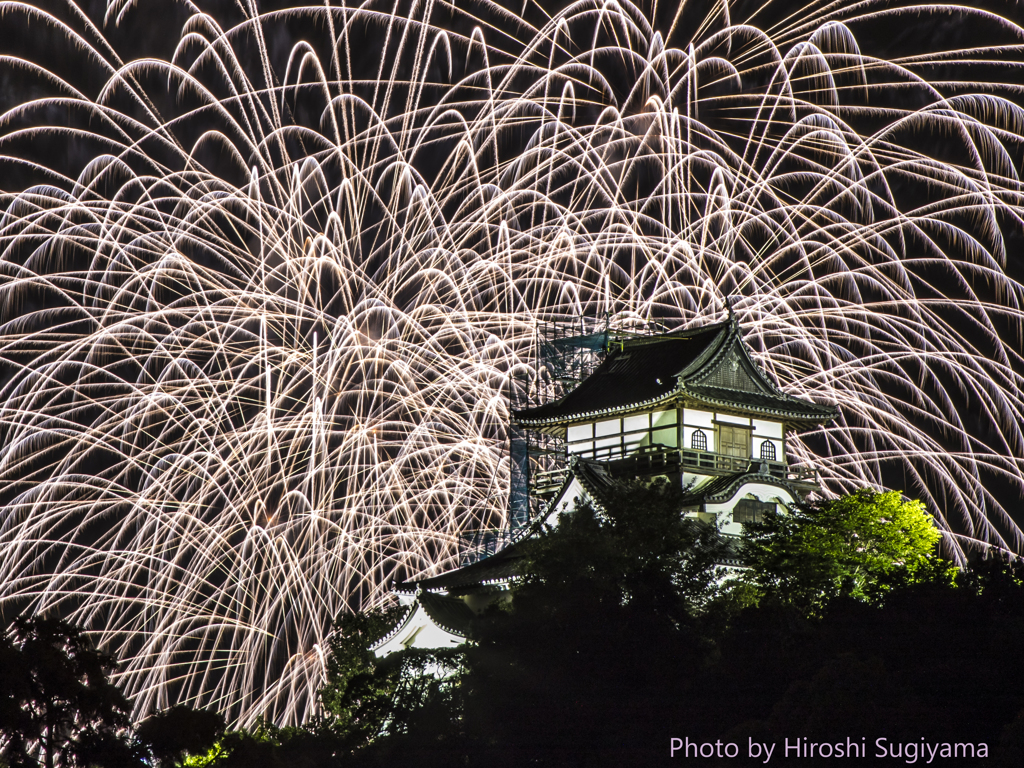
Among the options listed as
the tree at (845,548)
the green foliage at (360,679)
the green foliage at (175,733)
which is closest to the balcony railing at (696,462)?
the tree at (845,548)

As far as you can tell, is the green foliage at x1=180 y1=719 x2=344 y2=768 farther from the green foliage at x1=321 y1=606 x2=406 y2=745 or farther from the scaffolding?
the scaffolding

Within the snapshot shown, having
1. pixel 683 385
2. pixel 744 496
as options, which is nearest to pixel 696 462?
pixel 744 496

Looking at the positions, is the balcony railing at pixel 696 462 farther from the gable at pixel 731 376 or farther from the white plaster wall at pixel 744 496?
the gable at pixel 731 376

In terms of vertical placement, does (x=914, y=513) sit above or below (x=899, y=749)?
above

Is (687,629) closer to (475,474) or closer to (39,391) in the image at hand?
(475,474)

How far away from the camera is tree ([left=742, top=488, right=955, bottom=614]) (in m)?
31.4

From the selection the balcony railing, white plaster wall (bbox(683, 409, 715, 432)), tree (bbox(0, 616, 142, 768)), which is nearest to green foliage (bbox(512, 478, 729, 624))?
the balcony railing

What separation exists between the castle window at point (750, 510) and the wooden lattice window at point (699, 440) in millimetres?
2148

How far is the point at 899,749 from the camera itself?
888 inches

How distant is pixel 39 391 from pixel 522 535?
14.5 metres

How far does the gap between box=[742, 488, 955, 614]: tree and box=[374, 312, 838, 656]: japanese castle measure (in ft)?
11.0

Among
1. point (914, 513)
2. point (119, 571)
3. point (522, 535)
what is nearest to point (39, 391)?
point (119, 571)

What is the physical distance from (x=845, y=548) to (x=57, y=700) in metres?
19.7

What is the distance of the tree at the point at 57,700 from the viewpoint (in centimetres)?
1908
